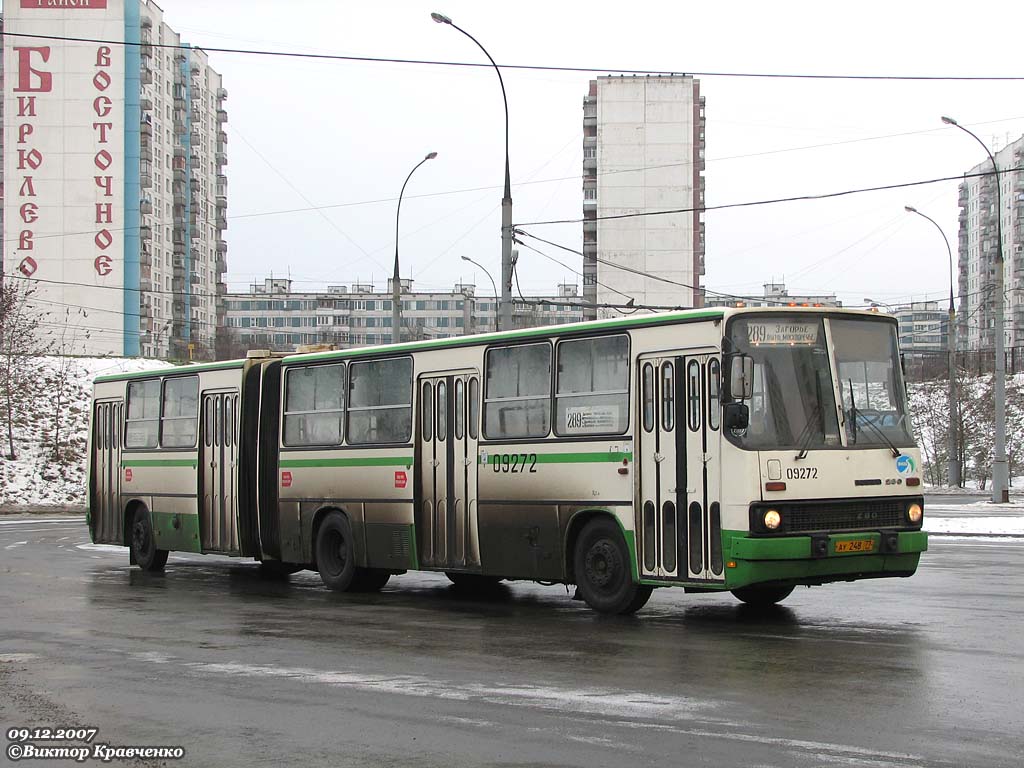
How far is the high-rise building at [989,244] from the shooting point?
140 meters

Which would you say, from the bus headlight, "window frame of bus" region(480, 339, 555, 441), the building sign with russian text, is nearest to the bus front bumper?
the bus headlight

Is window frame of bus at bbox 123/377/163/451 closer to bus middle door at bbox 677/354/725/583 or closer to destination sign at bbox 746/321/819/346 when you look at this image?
bus middle door at bbox 677/354/725/583

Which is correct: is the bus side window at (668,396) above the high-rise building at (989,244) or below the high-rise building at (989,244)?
below

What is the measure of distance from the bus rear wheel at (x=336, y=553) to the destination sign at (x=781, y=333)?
22.7 ft

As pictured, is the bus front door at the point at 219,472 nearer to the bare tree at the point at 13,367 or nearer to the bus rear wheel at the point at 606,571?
the bus rear wheel at the point at 606,571

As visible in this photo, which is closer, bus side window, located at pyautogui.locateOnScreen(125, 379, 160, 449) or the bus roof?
the bus roof

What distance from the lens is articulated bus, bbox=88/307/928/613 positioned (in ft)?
41.7

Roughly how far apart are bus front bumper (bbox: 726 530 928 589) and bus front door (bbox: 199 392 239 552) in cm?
967

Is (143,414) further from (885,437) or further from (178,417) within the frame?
(885,437)

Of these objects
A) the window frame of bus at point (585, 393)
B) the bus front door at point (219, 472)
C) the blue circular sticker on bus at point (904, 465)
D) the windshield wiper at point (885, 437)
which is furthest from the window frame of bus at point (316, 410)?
the blue circular sticker on bus at point (904, 465)

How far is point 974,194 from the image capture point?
165 m

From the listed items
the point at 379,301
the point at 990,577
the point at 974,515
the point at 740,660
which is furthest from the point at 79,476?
the point at 379,301

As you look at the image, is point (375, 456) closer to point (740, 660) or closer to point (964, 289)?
point (740, 660)

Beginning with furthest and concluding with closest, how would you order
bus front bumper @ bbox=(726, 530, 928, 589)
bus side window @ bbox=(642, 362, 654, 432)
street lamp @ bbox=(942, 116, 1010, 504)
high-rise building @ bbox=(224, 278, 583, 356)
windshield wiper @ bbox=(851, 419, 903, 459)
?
high-rise building @ bbox=(224, 278, 583, 356), street lamp @ bbox=(942, 116, 1010, 504), bus side window @ bbox=(642, 362, 654, 432), windshield wiper @ bbox=(851, 419, 903, 459), bus front bumper @ bbox=(726, 530, 928, 589)
